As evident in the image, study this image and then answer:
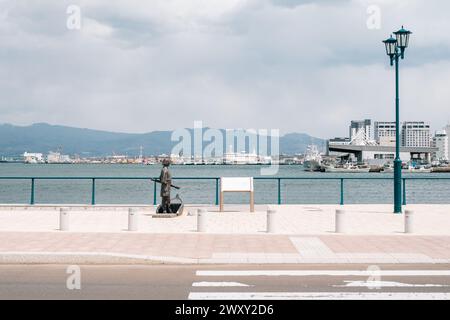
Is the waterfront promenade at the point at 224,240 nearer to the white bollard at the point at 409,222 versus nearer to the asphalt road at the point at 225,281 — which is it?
the white bollard at the point at 409,222

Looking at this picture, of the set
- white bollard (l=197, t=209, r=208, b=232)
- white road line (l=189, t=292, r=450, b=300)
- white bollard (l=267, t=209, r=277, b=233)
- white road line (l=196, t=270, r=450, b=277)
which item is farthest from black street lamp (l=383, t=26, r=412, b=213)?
white road line (l=189, t=292, r=450, b=300)

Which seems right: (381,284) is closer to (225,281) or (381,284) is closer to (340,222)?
(225,281)

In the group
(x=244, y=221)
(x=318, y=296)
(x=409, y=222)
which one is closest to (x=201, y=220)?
(x=244, y=221)

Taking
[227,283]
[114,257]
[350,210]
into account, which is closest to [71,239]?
[114,257]

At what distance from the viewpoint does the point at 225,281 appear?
931 centimetres

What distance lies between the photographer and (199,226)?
48.4 feet

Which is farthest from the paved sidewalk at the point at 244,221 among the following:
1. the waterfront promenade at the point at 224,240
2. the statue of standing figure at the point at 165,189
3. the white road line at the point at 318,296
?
the white road line at the point at 318,296

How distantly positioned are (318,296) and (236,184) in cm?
1223

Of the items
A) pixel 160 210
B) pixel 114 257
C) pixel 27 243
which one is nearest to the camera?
pixel 114 257

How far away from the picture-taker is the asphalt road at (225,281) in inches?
329

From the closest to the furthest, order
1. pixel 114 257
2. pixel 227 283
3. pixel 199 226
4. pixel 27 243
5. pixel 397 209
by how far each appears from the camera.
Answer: pixel 227 283 → pixel 114 257 → pixel 27 243 → pixel 199 226 → pixel 397 209
